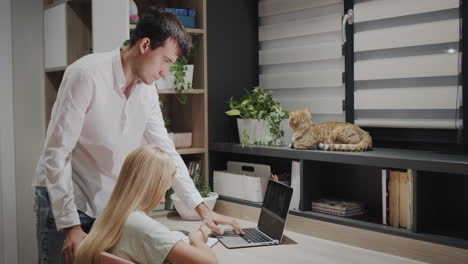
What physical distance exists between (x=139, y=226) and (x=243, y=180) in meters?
1.38

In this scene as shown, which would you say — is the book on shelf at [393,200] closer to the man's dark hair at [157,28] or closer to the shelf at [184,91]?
the man's dark hair at [157,28]

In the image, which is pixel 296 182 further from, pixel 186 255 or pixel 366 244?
pixel 186 255

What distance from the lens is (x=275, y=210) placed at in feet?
8.40

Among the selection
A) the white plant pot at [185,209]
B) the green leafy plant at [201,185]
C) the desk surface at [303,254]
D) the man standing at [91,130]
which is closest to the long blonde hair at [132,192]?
the man standing at [91,130]

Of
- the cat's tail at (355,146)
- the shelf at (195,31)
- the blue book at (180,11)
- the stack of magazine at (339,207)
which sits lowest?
the stack of magazine at (339,207)

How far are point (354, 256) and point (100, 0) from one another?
5.74 ft

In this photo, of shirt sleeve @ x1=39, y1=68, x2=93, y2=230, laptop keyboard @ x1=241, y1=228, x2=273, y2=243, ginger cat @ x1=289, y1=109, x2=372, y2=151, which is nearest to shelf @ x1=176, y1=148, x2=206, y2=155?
ginger cat @ x1=289, y1=109, x2=372, y2=151

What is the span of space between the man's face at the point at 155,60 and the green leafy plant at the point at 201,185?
120 cm

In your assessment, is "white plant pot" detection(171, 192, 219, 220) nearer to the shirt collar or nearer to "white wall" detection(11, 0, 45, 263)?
"white wall" detection(11, 0, 45, 263)

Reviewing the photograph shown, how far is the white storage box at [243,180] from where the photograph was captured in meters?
3.04

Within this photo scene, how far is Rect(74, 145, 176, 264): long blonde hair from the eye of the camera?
179 centimetres

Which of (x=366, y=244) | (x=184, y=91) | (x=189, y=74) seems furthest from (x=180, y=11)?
(x=366, y=244)

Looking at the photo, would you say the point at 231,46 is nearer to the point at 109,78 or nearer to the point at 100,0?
the point at 100,0

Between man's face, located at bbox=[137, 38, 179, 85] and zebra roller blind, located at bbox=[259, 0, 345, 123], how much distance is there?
138cm
